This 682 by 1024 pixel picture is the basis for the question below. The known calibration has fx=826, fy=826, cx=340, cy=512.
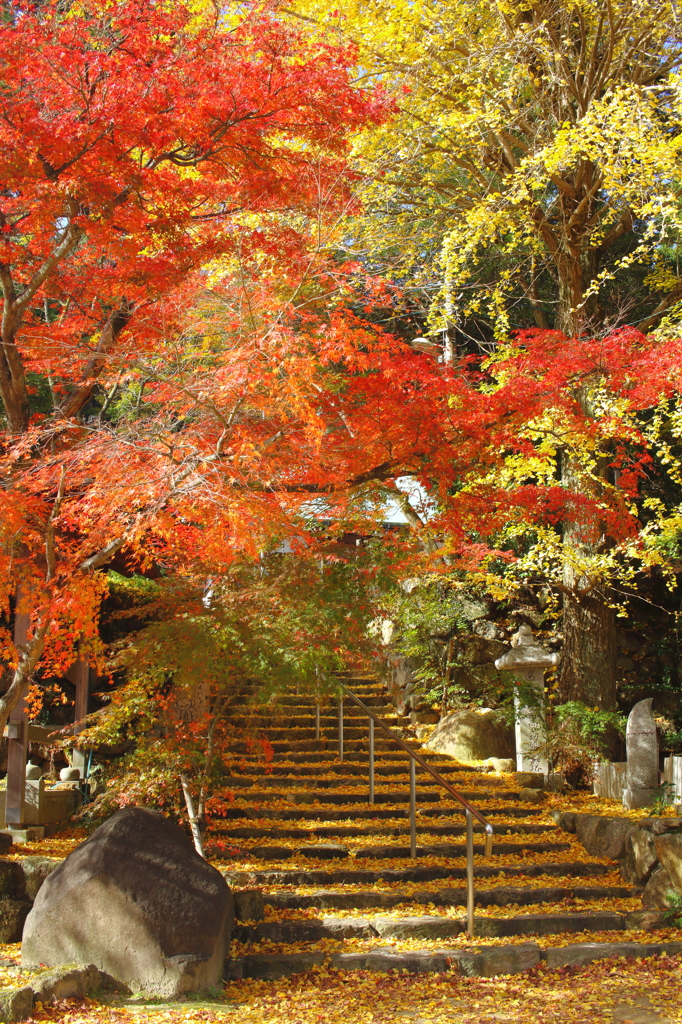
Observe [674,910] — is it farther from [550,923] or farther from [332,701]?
[332,701]

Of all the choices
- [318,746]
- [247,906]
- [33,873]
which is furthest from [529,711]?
[33,873]

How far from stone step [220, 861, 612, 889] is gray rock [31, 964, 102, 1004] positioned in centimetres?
171

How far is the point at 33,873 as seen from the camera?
5.87 metres

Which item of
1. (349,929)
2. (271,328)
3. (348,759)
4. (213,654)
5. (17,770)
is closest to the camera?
(271,328)

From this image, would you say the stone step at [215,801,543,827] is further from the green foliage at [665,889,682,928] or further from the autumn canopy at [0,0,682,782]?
the green foliage at [665,889,682,928]

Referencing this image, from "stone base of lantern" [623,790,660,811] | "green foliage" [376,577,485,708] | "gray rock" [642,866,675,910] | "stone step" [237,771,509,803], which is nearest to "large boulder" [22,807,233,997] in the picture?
"stone step" [237,771,509,803]

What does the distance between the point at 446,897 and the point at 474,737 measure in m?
4.15

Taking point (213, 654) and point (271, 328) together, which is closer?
point (271, 328)

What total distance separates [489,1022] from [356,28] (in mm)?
10159

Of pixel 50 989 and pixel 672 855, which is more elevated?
pixel 672 855

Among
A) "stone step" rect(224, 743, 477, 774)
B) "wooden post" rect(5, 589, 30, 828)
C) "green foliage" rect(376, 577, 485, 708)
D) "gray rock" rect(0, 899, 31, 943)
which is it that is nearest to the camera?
"gray rock" rect(0, 899, 31, 943)

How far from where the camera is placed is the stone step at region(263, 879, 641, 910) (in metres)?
6.14

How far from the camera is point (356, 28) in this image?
32.5 ft

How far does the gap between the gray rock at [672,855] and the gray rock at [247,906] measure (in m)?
3.18
